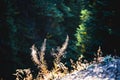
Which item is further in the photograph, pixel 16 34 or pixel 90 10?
pixel 16 34

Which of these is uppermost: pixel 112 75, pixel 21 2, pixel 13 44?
pixel 21 2

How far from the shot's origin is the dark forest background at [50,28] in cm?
1116

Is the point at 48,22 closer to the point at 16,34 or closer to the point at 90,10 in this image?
the point at 16,34

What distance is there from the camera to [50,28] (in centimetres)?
1983

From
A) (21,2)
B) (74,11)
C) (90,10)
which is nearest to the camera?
(90,10)

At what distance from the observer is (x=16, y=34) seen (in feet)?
53.3

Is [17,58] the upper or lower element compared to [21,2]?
lower

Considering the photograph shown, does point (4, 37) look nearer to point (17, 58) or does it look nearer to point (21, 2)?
point (17, 58)

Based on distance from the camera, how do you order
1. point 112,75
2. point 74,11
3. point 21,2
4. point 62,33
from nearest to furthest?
point 112,75 → point 21,2 → point 62,33 → point 74,11

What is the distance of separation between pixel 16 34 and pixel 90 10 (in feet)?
18.5

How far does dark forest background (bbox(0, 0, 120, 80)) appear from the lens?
439 inches

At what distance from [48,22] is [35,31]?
1.18 metres

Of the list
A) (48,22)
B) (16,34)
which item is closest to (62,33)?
(48,22)

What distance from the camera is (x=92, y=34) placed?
1180 cm
